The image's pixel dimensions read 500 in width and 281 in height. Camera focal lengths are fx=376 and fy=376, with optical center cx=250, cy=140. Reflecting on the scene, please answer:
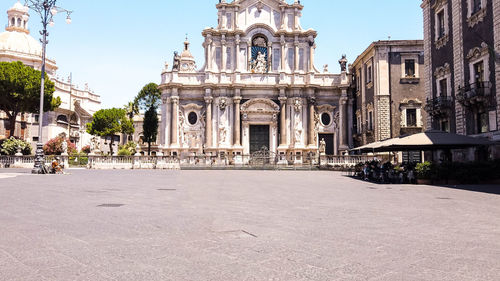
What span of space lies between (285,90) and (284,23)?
7.61 m

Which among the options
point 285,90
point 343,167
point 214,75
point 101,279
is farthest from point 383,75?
point 101,279

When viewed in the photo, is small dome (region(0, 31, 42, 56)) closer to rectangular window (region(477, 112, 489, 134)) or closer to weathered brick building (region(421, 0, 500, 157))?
weathered brick building (region(421, 0, 500, 157))

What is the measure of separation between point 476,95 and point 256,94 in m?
24.1

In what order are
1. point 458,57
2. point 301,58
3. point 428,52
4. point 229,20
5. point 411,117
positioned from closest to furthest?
point 458,57, point 428,52, point 411,117, point 229,20, point 301,58

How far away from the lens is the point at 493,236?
6.01 m

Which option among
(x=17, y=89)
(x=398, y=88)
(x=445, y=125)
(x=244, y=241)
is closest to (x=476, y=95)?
(x=445, y=125)

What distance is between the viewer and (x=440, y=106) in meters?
23.6

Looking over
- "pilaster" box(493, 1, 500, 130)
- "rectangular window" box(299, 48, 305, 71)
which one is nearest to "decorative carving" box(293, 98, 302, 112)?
"rectangular window" box(299, 48, 305, 71)

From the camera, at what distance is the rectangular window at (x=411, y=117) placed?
3212 centimetres

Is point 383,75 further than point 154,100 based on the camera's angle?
No

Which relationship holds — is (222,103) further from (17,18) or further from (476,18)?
(17,18)

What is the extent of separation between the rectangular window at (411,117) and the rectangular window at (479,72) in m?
11.4

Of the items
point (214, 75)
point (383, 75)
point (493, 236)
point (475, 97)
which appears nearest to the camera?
point (493, 236)

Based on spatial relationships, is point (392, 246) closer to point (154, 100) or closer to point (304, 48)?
point (304, 48)
